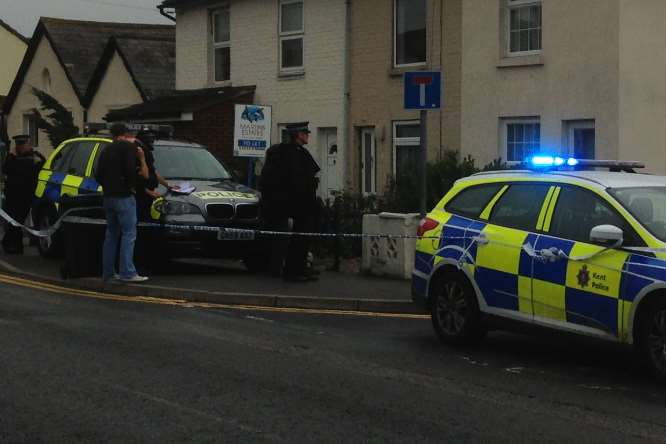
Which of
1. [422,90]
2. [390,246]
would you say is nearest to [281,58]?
[390,246]

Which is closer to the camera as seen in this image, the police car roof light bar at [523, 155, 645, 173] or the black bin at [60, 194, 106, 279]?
the police car roof light bar at [523, 155, 645, 173]

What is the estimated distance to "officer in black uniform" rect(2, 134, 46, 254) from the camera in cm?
1877

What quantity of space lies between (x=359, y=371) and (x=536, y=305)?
1.51 meters

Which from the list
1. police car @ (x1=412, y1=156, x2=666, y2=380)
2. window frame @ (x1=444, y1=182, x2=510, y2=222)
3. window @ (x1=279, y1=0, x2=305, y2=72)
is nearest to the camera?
police car @ (x1=412, y1=156, x2=666, y2=380)

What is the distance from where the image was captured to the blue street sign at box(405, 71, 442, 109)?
47.8 feet

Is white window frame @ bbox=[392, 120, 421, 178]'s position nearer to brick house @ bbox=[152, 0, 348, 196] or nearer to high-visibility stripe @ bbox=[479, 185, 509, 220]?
brick house @ bbox=[152, 0, 348, 196]

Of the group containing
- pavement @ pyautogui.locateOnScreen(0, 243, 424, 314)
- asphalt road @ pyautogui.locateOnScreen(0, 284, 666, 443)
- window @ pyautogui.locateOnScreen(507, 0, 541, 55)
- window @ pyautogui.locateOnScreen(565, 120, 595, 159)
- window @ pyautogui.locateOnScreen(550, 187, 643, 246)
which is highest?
window @ pyautogui.locateOnScreen(507, 0, 541, 55)

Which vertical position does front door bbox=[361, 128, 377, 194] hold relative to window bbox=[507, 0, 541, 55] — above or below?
below

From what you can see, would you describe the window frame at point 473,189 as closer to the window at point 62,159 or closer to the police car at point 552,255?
the police car at point 552,255

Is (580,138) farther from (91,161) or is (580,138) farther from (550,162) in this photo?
(550,162)

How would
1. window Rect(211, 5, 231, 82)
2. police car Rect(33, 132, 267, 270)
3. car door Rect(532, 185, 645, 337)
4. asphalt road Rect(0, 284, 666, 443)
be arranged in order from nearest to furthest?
asphalt road Rect(0, 284, 666, 443)
car door Rect(532, 185, 645, 337)
police car Rect(33, 132, 267, 270)
window Rect(211, 5, 231, 82)

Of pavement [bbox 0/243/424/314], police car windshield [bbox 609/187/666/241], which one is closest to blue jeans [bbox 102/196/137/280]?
pavement [bbox 0/243/424/314]

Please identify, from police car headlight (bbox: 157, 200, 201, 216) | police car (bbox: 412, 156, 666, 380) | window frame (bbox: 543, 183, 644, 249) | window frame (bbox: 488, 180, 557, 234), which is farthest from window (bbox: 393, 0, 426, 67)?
window frame (bbox: 543, 183, 644, 249)

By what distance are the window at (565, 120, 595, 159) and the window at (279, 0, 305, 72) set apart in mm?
7243
